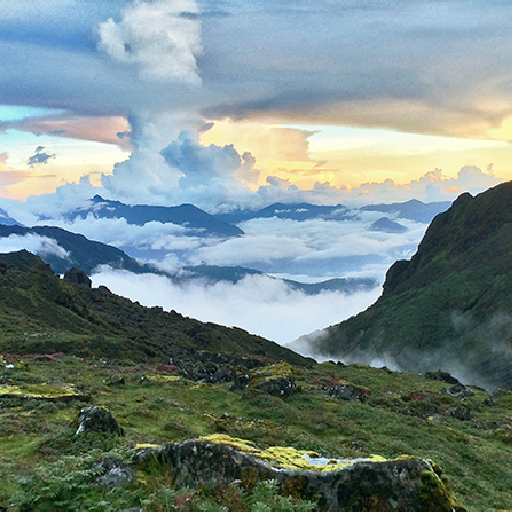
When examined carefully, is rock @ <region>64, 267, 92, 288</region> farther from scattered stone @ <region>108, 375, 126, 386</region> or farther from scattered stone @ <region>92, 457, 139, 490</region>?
scattered stone @ <region>92, 457, 139, 490</region>

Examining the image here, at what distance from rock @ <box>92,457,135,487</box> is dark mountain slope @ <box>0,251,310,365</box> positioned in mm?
61168

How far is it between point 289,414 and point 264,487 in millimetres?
22559

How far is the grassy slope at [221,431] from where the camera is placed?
1298 cm

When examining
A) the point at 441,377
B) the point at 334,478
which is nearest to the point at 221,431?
the point at 334,478

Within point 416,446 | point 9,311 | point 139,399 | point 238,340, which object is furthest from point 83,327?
point 416,446

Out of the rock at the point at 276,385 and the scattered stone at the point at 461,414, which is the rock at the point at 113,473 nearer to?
the rock at the point at 276,385

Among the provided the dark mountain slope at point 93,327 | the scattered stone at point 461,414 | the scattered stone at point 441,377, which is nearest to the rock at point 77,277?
the dark mountain slope at point 93,327

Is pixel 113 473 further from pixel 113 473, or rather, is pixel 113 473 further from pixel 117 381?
pixel 117 381

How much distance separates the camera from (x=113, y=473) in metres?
12.6

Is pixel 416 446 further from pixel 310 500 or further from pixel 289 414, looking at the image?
pixel 310 500

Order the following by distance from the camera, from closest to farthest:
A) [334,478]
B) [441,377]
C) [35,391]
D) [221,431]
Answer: [334,478], [221,431], [35,391], [441,377]

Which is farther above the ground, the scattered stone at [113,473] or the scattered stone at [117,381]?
the scattered stone at [117,381]

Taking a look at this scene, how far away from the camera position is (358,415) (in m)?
35.8

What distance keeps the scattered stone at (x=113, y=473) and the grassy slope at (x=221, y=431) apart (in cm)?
38
